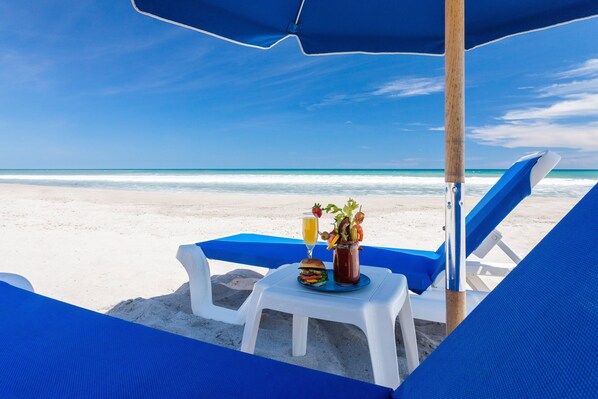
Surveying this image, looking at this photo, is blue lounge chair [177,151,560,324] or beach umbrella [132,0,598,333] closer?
beach umbrella [132,0,598,333]

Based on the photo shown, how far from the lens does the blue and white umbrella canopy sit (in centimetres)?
172

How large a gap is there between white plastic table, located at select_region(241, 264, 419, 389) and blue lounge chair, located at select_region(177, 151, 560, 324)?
18.6 inches

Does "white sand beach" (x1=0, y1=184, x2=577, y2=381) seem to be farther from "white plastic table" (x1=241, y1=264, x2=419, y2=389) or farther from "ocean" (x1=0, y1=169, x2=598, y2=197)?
"ocean" (x1=0, y1=169, x2=598, y2=197)

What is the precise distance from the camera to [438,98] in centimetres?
2750

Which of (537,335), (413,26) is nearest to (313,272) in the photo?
(537,335)

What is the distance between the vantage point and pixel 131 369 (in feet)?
2.63

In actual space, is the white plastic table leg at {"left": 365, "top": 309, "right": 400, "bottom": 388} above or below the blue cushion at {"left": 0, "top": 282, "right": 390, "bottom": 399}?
below

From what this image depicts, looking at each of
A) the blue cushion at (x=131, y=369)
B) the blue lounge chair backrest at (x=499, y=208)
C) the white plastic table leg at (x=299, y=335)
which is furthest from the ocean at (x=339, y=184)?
the blue cushion at (x=131, y=369)

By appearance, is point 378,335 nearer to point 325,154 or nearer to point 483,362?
point 483,362

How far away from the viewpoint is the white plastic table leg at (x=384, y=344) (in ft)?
3.66

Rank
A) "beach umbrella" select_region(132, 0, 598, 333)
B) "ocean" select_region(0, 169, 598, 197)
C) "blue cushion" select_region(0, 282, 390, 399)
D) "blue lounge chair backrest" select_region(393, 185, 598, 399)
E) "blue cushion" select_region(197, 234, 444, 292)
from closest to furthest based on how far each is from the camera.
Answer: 1. "blue lounge chair backrest" select_region(393, 185, 598, 399)
2. "blue cushion" select_region(0, 282, 390, 399)
3. "beach umbrella" select_region(132, 0, 598, 333)
4. "blue cushion" select_region(197, 234, 444, 292)
5. "ocean" select_region(0, 169, 598, 197)

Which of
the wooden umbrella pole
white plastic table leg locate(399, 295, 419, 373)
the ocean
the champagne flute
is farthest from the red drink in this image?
the ocean

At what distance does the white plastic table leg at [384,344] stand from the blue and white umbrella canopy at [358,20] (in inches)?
62.5

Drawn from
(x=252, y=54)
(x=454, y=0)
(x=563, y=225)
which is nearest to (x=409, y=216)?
(x=454, y=0)
